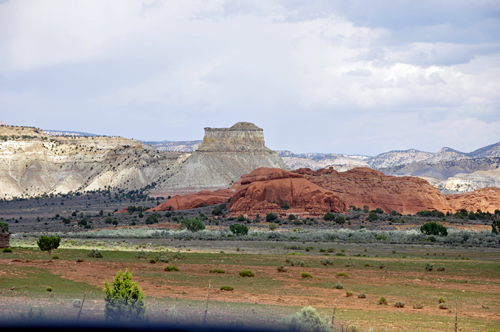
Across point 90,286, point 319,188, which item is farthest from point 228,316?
point 319,188

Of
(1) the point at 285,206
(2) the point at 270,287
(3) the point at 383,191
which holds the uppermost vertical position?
(3) the point at 383,191

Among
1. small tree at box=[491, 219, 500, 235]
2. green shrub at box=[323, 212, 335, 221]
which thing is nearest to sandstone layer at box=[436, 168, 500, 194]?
green shrub at box=[323, 212, 335, 221]

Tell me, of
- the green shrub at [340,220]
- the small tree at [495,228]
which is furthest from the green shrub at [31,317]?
the green shrub at [340,220]

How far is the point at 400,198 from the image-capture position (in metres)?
90.0

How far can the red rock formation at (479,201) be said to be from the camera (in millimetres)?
93062

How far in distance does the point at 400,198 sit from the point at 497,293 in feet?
224

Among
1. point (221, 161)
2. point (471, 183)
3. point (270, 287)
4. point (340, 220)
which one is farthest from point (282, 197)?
point (471, 183)

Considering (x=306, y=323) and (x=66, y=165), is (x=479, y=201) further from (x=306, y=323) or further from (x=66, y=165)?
(x=66, y=165)

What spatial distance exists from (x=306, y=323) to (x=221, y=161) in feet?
437

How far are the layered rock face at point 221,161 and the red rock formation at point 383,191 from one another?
4354 cm

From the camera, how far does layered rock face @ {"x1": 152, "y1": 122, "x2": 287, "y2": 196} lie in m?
132

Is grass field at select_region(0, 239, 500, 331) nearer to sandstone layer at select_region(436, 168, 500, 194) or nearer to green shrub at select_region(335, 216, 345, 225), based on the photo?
green shrub at select_region(335, 216, 345, 225)

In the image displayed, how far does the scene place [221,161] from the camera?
145 metres

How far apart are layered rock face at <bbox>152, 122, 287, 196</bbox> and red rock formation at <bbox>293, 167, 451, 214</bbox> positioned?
43.5m
